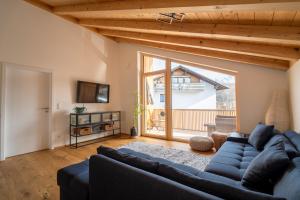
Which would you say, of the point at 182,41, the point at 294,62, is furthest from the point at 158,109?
the point at 294,62

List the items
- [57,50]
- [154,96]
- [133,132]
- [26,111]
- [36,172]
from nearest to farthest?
[36,172] → [26,111] → [57,50] → [133,132] → [154,96]

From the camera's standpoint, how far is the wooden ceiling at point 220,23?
2.10 metres

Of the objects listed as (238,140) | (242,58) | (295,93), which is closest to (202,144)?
(238,140)

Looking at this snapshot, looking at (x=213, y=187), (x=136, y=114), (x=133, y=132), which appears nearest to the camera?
(x=213, y=187)

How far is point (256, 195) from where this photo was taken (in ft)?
3.26

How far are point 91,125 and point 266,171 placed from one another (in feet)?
14.2

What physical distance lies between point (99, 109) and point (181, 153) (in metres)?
3.05

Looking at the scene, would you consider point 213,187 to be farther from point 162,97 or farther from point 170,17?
point 162,97

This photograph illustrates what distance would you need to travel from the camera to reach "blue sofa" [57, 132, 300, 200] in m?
1.07

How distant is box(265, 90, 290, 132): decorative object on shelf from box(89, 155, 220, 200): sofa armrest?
11.3ft

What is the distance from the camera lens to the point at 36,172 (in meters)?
2.94

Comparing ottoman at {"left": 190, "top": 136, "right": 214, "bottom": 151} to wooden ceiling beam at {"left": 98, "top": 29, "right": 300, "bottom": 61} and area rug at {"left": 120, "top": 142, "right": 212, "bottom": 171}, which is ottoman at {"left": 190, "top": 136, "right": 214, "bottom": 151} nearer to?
area rug at {"left": 120, "top": 142, "right": 212, "bottom": 171}

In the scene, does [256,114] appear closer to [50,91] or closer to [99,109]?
[99,109]

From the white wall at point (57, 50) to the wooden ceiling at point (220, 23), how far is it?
39 cm
